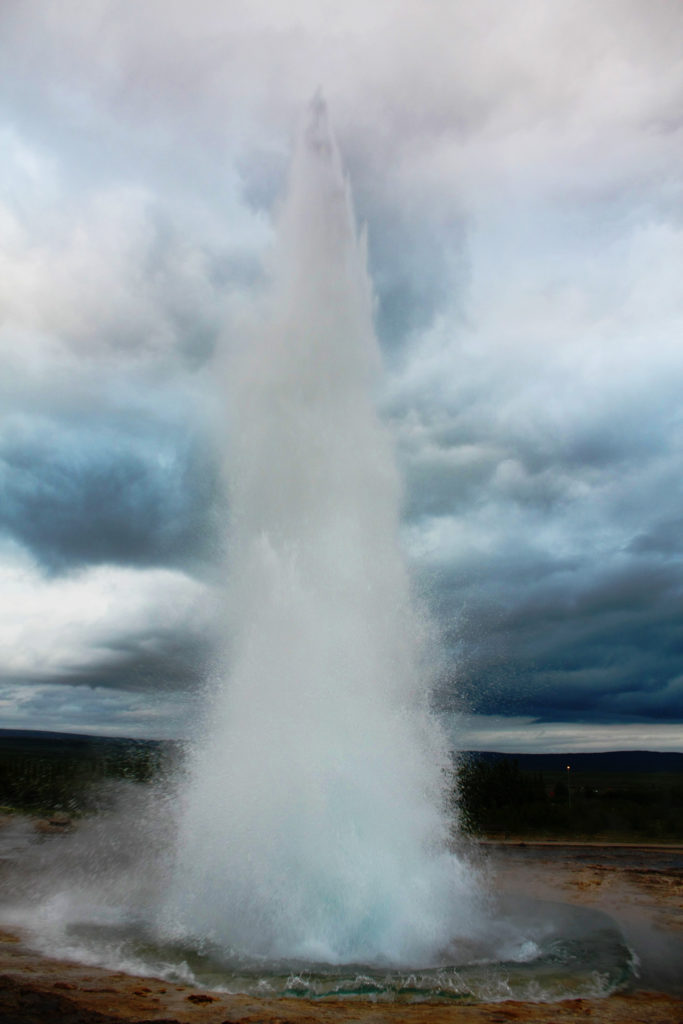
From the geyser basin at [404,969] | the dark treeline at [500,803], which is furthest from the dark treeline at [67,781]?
the geyser basin at [404,969]

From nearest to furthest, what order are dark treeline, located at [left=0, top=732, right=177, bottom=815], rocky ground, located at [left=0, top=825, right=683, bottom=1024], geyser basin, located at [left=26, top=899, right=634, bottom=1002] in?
rocky ground, located at [left=0, top=825, right=683, bottom=1024]
geyser basin, located at [left=26, top=899, right=634, bottom=1002]
dark treeline, located at [left=0, top=732, right=177, bottom=815]

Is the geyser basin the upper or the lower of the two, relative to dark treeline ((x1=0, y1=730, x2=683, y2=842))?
lower

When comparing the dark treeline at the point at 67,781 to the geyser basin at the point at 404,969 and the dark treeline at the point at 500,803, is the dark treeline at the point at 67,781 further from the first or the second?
the geyser basin at the point at 404,969

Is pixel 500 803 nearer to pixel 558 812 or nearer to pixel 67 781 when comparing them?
pixel 558 812

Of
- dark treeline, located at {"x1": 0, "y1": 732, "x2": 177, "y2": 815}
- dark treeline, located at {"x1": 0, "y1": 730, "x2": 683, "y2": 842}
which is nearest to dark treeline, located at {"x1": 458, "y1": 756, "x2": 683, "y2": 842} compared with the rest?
dark treeline, located at {"x1": 0, "y1": 730, "x2": 683, "y2": 842}

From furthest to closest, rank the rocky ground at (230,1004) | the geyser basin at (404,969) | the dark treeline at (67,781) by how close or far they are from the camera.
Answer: the dark treeline at (67,781)
the geyser basin at (404,969)
the rocky ground at (230,1004)

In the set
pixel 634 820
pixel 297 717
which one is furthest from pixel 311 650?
pixel 634 820

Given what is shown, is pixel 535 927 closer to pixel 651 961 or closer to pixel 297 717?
pixel 651 961

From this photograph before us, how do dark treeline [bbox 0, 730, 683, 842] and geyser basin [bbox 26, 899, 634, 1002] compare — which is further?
dark treeline [bbox 0, 730, 683, 842]

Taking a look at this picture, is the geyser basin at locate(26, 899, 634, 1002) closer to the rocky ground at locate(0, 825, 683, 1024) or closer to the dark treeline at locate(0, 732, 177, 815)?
the rocky ground at locate(0, 825, 683, 1024)

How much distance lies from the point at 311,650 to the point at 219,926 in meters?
4.44

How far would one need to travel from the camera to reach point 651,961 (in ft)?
37.6

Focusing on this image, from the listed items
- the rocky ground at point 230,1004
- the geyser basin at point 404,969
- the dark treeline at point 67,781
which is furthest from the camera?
the dark treeline at point 67,781

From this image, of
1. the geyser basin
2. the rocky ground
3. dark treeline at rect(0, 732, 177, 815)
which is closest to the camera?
the rocky ground
